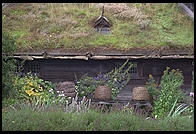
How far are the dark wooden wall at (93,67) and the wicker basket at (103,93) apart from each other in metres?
1.66

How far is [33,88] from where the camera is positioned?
39.3 ft

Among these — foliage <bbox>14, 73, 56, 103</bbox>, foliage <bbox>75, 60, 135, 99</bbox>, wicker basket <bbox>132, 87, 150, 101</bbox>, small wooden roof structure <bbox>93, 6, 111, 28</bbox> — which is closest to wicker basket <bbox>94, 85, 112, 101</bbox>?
foliage <bbox>75, 60, 135, 99</bbox>

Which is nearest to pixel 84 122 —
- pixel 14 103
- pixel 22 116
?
pixel 22 116

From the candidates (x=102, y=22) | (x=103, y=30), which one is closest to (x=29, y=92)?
(x=103, y=30)

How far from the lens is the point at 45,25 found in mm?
14766

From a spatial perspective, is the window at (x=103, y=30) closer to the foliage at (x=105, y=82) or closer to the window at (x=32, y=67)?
the foliage at (x=105, y=82)

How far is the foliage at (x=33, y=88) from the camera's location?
11.2 metres

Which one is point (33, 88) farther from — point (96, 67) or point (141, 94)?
point (141, 94)

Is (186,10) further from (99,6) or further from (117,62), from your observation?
(117,62)

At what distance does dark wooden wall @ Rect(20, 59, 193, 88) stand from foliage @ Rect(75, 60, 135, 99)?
364 mm

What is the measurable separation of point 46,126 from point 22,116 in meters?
0.86

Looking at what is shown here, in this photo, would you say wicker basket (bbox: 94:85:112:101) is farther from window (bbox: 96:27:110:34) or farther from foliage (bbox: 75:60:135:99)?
window (bbox: 96:27:110:34)

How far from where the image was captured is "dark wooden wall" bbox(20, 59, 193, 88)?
524 inches

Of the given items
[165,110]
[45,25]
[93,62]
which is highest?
[45,25]
